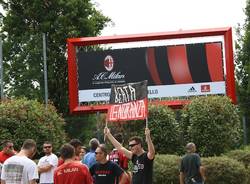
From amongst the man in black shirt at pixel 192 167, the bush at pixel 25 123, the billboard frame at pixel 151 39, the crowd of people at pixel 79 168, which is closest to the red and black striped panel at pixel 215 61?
the billboard frame at pixel 151 39

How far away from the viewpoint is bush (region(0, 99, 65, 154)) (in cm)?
2388

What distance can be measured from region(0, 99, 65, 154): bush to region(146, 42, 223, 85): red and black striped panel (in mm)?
7180

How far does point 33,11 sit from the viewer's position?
4466 centimetres

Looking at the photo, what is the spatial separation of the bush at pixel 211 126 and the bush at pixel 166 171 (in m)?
2.76

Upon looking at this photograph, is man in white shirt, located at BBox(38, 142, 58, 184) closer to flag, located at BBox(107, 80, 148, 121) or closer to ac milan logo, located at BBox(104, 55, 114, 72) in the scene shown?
flag, located at BBox(107, 80, 148, 121)

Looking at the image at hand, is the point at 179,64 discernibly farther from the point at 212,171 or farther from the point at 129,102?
the point at 129,102

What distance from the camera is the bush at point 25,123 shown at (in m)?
23.9

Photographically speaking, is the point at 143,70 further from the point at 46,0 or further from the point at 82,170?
the point at 82,170

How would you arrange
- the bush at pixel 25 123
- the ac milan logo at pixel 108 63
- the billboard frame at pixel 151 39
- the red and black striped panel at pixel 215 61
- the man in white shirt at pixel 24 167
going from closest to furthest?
the man in white shirt at pixel 24 167, the bush at pixel 25 123, the billboard frame at pixel 151 39, the red and black striped panel at pixel 215 61, the ac milan logo at pixel 108 63

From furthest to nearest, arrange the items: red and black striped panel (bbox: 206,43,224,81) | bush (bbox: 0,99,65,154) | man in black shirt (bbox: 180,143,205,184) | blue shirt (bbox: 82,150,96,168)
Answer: red and black striped panel (bbox: 206,43,224,81) < bush (bbox: 0,99,65,154) < man in black shirt (bbox: 180,143,205,184) < blue shirt (bbox: 82,150,96,168)

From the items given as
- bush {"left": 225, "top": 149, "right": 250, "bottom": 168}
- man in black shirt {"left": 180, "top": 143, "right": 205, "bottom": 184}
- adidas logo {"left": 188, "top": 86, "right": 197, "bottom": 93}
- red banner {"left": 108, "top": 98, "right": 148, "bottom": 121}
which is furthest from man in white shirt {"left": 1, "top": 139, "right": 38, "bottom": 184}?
adidas logo {"left": 188, "top": 86, "right": 197, "bottom": 93}

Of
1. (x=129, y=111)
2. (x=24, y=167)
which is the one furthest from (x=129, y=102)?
(x=24, y=167)

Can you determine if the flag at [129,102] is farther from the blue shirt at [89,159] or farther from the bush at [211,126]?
the bush at [211,126]

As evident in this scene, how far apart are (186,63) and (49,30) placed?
1551 centimetres
